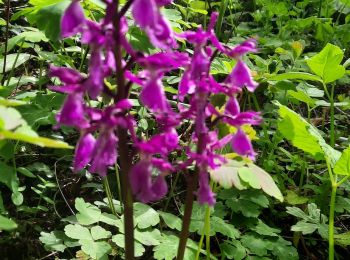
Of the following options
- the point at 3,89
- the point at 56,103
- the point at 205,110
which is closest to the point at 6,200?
the point at 56,103

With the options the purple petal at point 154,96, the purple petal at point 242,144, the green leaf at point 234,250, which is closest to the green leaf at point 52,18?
the purple petal at point 154,96

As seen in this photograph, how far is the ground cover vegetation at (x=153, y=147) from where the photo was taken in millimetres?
1281

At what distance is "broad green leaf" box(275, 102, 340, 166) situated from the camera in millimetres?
2182

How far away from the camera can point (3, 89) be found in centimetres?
197

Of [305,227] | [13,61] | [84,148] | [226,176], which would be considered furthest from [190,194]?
[13,61]

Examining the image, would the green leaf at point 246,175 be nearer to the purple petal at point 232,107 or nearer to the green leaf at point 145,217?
the purple petal at point 232,107

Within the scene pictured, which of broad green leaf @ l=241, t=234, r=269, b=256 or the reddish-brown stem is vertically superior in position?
the reddish-brown stem

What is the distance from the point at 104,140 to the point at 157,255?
102 centimetres

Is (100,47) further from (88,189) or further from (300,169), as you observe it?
(300,169)

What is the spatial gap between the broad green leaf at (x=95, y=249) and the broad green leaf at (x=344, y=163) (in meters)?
1.06

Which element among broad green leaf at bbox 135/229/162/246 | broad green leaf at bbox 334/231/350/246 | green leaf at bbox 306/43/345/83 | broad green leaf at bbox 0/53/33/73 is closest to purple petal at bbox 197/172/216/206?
broad green leaf at bbox 135/229/162/246

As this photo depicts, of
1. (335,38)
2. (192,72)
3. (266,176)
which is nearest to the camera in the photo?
(192,72)

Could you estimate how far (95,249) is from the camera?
6.88 feet

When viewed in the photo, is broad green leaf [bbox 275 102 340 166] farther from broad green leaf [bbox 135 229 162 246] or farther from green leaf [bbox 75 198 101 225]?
green leaf [bbox 75 198 101 225]
